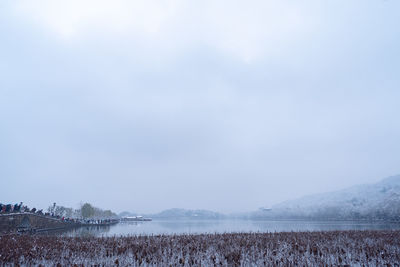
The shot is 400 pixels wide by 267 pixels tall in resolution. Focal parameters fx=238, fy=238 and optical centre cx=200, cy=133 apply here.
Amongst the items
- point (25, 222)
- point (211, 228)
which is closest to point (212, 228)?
point (211, 228)

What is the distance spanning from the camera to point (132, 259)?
18.2 metres

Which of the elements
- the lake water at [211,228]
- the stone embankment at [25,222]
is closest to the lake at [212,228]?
the lake water at [211,228]

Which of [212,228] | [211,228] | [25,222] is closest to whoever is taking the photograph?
[25,222]

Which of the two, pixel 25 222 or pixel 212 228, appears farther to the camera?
pixel 212 228

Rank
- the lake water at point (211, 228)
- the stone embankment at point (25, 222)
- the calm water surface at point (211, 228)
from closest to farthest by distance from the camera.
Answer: the stone embankment at point (25, 222) → the calm water surface at point (211, 228) → the lake water at point (211, 228)

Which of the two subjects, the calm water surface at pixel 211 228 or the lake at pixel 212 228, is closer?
the calm water surface at pixel 211 228

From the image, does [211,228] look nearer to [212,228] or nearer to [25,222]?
[212,228]

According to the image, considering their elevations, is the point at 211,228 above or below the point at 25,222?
below

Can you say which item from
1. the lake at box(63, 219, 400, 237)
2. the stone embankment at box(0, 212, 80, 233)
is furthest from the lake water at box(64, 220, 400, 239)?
the stone embankment at box(0, 212, 80, 233)

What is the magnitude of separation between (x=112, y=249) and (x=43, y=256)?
17.7ft

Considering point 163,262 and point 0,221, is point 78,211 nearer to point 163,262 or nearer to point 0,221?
point 0,221

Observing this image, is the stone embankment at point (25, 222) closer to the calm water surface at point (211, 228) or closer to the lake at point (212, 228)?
the lake at point (212, 228)

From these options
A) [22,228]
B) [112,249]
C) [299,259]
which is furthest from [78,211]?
[299,259]

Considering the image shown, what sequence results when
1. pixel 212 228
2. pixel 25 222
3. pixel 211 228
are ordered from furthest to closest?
1. pixel 211 228
2. pixel 212 228
3. pixel 25 222
